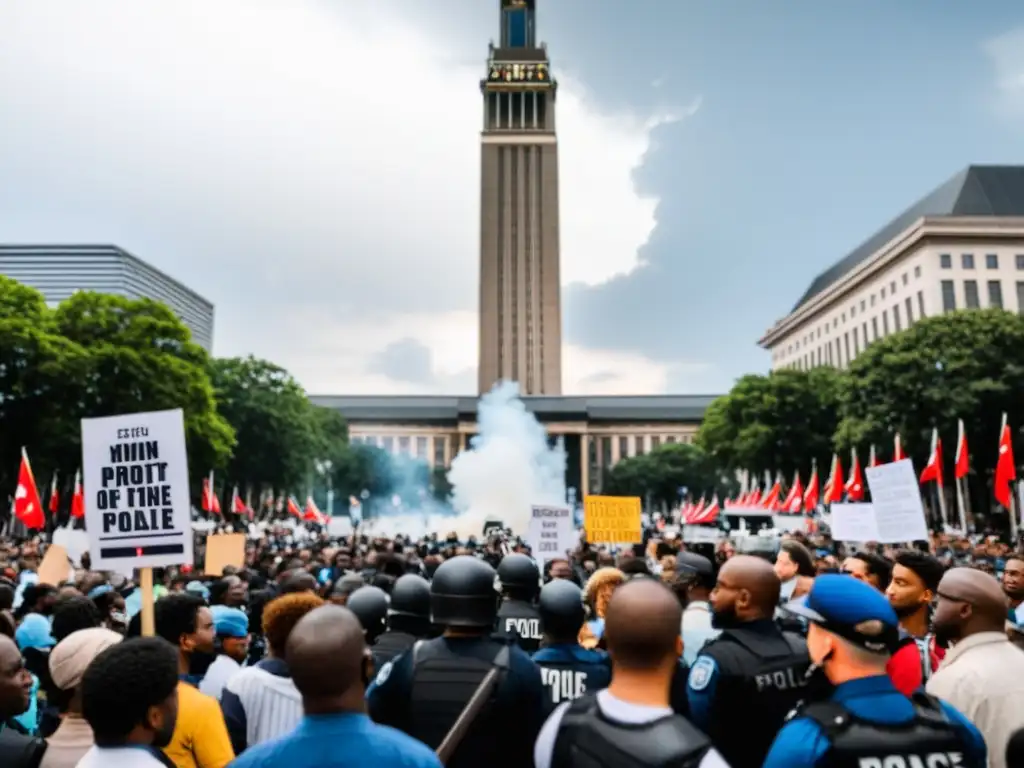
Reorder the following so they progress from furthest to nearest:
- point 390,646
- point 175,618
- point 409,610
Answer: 1. point 409,610
2. point 175,618
3. point 390,646

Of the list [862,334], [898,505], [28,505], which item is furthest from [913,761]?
[862,334]

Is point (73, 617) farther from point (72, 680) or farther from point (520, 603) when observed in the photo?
point (520, 603)

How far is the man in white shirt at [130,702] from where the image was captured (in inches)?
110

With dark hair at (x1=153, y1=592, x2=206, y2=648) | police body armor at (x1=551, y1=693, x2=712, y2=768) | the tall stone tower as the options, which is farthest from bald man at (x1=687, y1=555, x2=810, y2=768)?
the tall stone tower

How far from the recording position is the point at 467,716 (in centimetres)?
351

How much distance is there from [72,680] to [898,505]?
904 centimetres

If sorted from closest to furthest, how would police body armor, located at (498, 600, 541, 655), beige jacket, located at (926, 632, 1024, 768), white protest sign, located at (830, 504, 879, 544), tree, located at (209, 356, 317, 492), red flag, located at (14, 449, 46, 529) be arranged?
beige jacket, located at (926, 632, 1024, 768) < police body armor, located at (498, 600, 541, 655) < white protest sign, located at (830, 504, 879, 544) < red flag, located at (14, 449, 46, 529) < tree, located at (209, 356, 317, 492)

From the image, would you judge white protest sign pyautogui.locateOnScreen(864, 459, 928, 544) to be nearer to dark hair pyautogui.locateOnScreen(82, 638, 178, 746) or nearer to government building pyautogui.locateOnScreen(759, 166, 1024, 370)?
dark hair pyautogui.locateOnScreen(82, 638, 178, 746)

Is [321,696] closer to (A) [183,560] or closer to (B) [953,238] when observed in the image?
(A) [183,560]

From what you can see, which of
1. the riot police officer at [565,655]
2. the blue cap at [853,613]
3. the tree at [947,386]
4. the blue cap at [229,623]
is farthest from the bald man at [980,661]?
the tree at [947,386]

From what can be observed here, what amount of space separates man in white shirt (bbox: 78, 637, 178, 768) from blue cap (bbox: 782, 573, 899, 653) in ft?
7.17

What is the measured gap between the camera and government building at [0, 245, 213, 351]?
537 ft

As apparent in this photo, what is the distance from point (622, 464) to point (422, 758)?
110 meters

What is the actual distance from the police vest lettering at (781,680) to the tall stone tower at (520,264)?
108 meters
